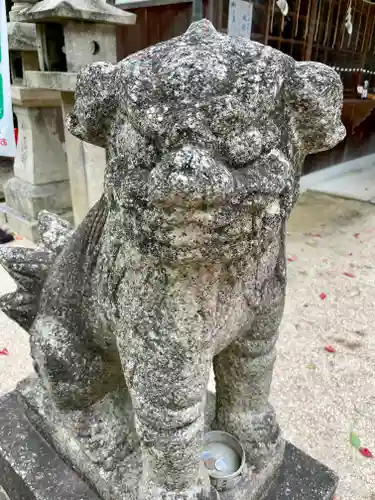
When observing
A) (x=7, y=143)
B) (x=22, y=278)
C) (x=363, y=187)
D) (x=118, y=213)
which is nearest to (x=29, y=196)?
(x=7, y=143)

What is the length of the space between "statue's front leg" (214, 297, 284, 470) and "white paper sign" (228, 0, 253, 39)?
2.31 metres

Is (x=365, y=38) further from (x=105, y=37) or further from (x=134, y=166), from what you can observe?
(x=134, y=166)

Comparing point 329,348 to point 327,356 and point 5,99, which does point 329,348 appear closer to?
point 327,356

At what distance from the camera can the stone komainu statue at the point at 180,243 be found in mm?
565

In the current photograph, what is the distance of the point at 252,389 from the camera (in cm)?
96

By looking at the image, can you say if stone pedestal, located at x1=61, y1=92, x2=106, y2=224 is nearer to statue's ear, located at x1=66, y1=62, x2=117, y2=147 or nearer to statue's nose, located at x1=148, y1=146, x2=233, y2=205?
statue's ear, located at x1=66, y1=62, x2=117, y2=147

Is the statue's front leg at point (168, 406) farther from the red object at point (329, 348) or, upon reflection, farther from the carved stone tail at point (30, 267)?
the red object at point (329, 348)

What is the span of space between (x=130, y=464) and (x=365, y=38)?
492 cm

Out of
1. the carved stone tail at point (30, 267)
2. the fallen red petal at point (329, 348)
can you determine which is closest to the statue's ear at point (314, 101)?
A: the carved stone tail at point (30, 267)

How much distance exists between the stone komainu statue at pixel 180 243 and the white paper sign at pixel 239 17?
2.28 metres

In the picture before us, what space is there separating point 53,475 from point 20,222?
2.25m

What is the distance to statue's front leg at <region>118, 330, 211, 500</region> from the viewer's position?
0.70 m

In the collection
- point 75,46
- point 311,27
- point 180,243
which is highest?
point 311,27

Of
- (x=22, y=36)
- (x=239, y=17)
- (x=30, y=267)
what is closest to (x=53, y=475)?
(x=30, y=267)
